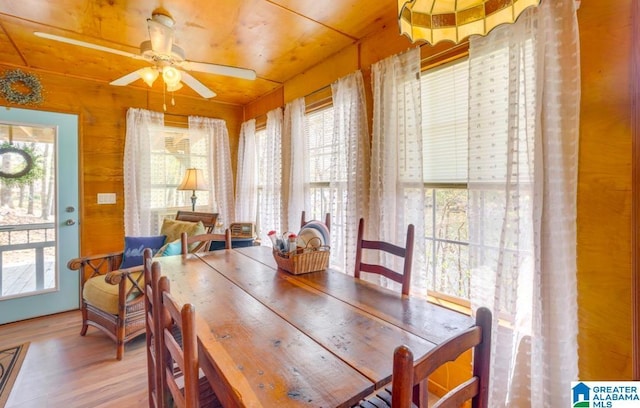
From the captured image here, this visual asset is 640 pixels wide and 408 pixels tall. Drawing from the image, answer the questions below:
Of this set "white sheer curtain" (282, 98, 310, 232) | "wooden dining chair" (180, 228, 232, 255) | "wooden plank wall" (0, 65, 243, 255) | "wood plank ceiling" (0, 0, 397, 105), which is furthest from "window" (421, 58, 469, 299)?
"wooden plank wall" (0, 65, 243, 255)

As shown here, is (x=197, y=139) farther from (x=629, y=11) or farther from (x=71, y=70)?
(x=629, y=11)

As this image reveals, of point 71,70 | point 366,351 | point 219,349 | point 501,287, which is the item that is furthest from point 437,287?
point 71,70

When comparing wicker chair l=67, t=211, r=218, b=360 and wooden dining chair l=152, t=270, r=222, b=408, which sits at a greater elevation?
wooden dining chair l=152, t=270, r=222, b=408

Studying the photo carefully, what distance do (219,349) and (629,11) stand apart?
1.93 m

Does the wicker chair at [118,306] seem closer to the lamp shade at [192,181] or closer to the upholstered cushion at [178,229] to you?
the upholstered cushion at [178,229]

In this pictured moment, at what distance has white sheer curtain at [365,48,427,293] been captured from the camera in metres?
1.93

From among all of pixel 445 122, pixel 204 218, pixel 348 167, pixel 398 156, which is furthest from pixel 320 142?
Result: pixel 204 218

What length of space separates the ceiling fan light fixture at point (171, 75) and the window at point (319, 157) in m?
1.27

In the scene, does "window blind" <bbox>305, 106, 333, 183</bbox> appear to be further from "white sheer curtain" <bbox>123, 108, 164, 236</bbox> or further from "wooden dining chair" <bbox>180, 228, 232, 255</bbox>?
"white sheer curtain" <bbox>123, 108, 164, 236</bbox>

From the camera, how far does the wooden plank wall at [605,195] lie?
1.21 metres

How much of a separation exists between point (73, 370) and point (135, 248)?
1017 millimetres

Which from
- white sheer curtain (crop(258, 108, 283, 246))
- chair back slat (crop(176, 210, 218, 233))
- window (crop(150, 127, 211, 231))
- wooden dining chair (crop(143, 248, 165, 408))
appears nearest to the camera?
wooden dining chair (crop(143, 248, 165, 408))

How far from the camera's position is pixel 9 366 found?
2.18m

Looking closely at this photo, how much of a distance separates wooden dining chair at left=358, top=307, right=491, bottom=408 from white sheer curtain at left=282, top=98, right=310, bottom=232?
2321 mm
